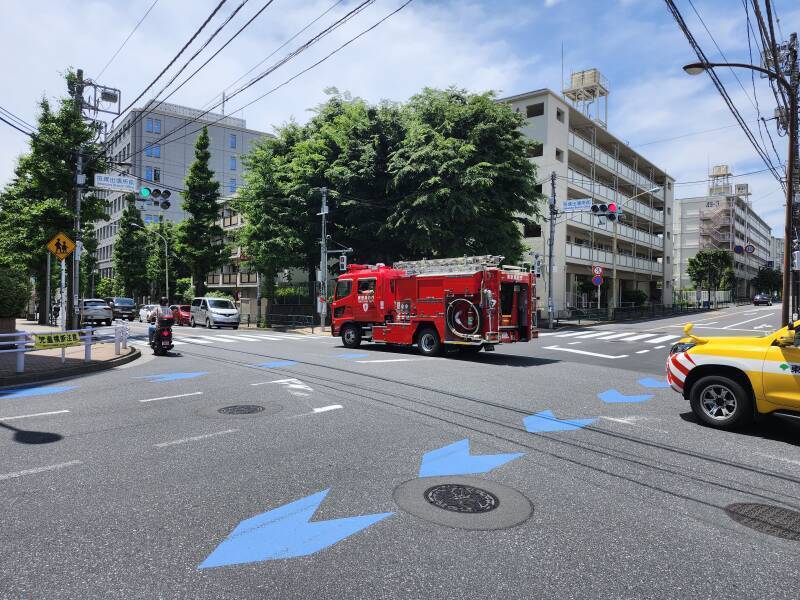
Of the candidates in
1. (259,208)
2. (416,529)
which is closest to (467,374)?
(416,529)

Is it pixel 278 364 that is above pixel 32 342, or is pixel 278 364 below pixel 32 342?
below

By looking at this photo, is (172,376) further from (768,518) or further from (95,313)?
(95,313)

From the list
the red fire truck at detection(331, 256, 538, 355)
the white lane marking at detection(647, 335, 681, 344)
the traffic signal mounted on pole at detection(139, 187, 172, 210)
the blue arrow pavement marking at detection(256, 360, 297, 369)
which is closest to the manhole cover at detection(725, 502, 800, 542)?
the red fire truck at detection(331, 256, 538, 355)

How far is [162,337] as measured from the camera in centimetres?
1566

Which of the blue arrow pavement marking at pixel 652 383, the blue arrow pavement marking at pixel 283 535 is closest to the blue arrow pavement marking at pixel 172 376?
the blue arrow pavement marking at pixel 283 535

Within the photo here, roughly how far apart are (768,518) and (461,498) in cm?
247

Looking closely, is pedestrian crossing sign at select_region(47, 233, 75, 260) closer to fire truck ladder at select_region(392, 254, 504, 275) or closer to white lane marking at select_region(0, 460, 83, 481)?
fire truck ladder at select_region(392, 254, 504, 275)

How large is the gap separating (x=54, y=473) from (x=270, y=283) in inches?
1241

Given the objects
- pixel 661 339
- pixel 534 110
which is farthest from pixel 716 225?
pixel 661 339

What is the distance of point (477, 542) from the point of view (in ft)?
11.7

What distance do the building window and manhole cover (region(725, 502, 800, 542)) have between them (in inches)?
1546

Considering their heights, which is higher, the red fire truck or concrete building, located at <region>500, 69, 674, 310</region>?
concrete building, located at <region>500, 69, 674, 310</region>

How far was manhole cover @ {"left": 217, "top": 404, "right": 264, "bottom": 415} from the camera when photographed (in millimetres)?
7457

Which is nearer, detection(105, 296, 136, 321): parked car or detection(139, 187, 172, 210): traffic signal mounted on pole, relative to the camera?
detection(139, 187, 172, 210): traffic signal mounted on pole
